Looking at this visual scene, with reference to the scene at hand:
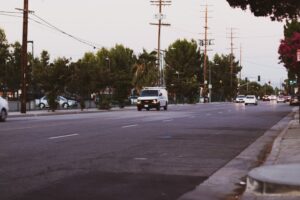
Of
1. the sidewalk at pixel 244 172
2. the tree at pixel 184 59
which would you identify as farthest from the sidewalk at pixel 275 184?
the tree at pixel 184 59

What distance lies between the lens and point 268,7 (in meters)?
19.4

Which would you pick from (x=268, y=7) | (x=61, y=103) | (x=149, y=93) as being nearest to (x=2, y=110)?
(x=268, y=7)

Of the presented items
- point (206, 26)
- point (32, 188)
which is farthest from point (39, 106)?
point (206, 26)

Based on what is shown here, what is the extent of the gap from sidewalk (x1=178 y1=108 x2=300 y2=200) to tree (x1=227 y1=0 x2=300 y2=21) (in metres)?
4.42

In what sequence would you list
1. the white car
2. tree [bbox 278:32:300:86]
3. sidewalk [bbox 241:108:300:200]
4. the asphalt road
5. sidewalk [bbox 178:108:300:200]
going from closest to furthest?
sidewalk [bbox 241:108:300:200]
sidewalk [bbox 178:108:300:200]
the asphalt road
the white car
tree [bbox 278:32:300:86]

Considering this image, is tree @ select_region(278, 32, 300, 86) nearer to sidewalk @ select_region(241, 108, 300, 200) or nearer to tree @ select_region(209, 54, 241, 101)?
sidewalk @ select_region(241, 108, 300, 200)

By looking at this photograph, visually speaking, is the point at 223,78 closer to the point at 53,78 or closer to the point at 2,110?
the point at 53,78

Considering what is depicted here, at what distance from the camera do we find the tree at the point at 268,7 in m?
19.2

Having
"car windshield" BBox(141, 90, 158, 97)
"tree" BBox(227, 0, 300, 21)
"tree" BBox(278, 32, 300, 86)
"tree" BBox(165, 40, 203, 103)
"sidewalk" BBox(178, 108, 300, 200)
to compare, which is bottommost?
"sidewalk" BBox(178, 108, 300, 200)

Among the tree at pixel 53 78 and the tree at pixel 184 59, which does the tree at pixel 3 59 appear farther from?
the tree at pixel 184 59

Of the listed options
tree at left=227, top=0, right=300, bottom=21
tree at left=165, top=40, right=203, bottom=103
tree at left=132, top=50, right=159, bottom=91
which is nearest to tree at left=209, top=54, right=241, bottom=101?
tree at left=165, top=40, right=203, bottom=103

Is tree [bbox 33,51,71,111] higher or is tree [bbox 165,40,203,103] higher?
tree [bbox 165,40,203,103]

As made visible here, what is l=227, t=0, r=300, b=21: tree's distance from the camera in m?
19.2

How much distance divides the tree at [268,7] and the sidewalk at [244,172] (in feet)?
14.5
